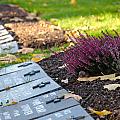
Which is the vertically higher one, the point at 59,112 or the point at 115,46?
the point at 115,46

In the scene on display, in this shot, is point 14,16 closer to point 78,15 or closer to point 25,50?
point 78,15

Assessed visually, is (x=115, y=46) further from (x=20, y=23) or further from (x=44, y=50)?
(x=20, y=23)

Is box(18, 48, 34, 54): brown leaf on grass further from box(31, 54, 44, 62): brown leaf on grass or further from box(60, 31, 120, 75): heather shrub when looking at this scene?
box(60, 31, 120, 75): heather shrub

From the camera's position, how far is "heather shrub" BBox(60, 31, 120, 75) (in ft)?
15.9

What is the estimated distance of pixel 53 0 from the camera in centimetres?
1527

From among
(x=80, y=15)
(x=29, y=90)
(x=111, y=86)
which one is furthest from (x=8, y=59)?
(x=80, y=15)

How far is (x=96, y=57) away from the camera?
4.90 metres

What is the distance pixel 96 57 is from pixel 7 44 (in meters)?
3.30

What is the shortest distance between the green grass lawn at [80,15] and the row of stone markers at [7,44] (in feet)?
3.61

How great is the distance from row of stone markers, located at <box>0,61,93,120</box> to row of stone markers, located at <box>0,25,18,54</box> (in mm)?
1760

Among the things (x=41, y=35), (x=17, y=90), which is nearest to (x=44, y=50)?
Answer: (x=41, y=35)

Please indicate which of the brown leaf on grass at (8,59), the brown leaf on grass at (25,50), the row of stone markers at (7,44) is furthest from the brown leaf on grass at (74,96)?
the row of stone markers at (7,44)

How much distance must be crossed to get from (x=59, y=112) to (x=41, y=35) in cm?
414

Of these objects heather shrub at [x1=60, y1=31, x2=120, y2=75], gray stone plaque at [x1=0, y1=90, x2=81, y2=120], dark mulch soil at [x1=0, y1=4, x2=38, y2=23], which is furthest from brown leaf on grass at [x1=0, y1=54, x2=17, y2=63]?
dark mulch soil at [x1=0, y1=4, x2=38, y2=23]
